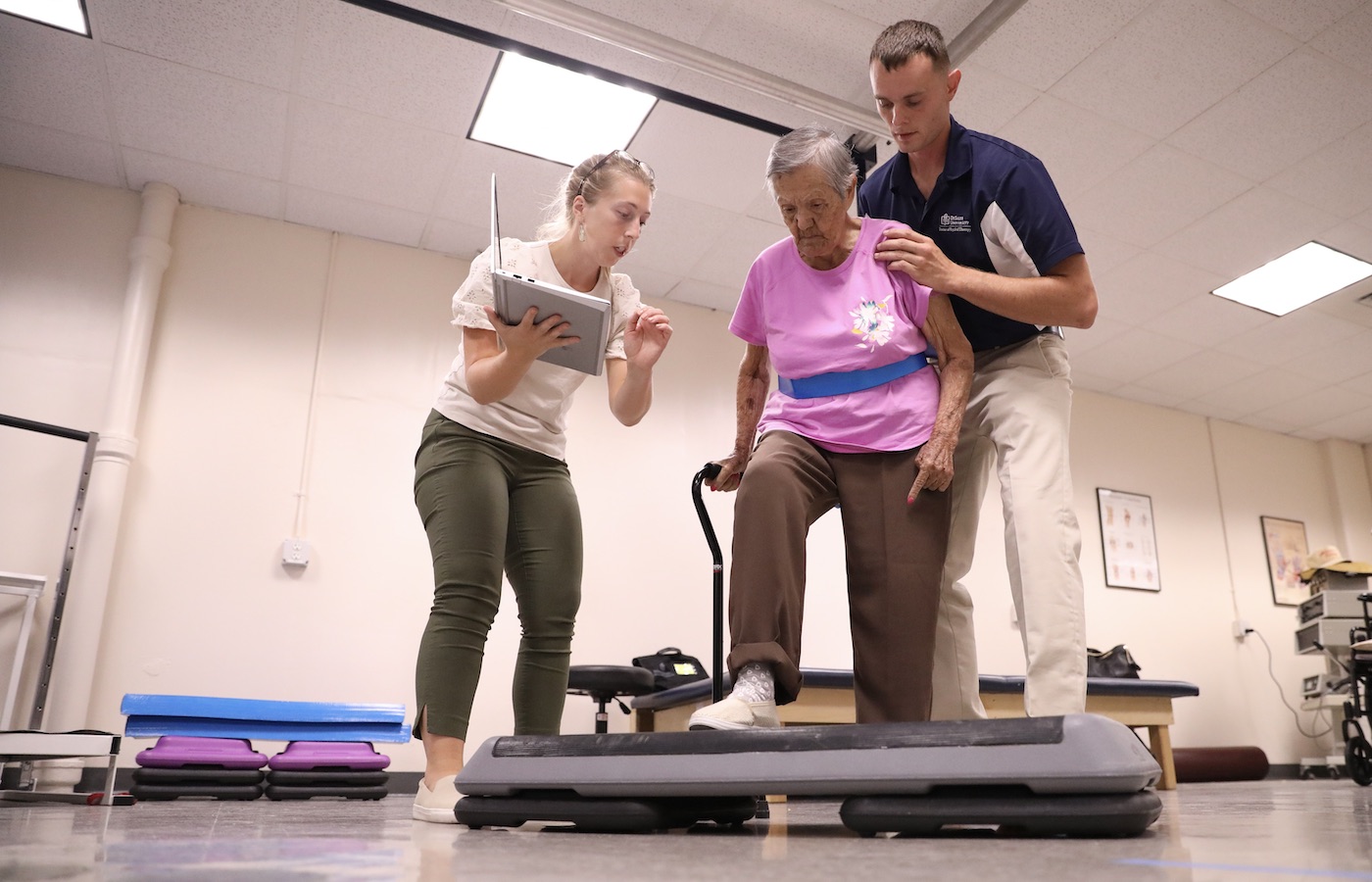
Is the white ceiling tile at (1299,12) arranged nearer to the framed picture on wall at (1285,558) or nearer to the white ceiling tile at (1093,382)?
the white ceiling tile at (1093,382)

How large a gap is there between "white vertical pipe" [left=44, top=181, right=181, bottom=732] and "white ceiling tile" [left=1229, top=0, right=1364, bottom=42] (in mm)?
4626

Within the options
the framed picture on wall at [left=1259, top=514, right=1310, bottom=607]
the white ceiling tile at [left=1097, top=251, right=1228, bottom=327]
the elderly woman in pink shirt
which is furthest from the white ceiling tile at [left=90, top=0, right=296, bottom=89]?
the framed picture on wall at [left=1259, top=514, right=1310, bottom=607]

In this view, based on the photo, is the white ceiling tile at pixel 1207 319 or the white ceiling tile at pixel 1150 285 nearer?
the white ceiling tile at pixel 1150 285

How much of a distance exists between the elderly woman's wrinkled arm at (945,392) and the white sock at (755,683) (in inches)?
15.2

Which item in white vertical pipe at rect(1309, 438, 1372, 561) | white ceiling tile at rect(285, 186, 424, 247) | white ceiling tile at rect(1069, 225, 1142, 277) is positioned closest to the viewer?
white ceiling tile at rect(285, 186, 424, 247)

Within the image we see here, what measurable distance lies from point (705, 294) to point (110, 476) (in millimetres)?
3199

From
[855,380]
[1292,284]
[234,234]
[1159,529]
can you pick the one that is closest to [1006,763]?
[855,380]

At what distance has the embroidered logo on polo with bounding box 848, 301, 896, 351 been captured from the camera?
62.1 inches

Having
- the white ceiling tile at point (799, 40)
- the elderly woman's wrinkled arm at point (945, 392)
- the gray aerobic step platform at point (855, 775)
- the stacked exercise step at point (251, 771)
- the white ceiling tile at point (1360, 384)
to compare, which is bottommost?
the stacked exercise step at point (251, 771)

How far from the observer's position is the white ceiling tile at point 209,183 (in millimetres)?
4270

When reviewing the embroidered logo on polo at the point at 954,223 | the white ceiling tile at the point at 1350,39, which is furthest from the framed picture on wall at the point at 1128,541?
the embroidered logo on polo at the point at 954,223

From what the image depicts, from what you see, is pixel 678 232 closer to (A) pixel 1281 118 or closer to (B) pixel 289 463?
(B) pixel 289 463

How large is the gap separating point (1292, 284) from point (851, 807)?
224 inches

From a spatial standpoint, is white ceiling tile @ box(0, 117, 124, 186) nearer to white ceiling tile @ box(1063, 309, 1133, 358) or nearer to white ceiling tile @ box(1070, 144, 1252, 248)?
white ceiling tile @ box(1070, 144, 1252, 248)
